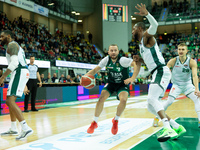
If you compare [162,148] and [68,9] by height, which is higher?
[68,9]

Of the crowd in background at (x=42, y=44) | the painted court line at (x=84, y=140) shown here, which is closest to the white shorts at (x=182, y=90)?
the painted court line at (x=84, y=140)

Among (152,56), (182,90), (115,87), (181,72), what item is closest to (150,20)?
(152,56)

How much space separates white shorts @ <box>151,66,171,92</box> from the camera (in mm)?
4254

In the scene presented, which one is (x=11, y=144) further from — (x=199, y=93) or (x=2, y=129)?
(x=199, y=93)

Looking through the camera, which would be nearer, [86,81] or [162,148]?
[162,148]

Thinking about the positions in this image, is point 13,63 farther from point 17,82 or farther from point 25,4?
point 25,4

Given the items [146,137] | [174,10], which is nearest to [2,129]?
[146,137]

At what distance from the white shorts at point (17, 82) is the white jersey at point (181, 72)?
10.8ft

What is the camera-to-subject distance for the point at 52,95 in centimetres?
1379

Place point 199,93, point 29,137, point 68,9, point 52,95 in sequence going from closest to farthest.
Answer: point 199,93
point 29,137
point 52,95
point 68,9

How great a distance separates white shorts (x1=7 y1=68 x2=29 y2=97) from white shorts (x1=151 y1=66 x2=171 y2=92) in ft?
8.16

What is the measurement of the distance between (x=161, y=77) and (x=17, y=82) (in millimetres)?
2694

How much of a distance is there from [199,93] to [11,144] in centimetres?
343

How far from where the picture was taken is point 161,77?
14.1 ft
